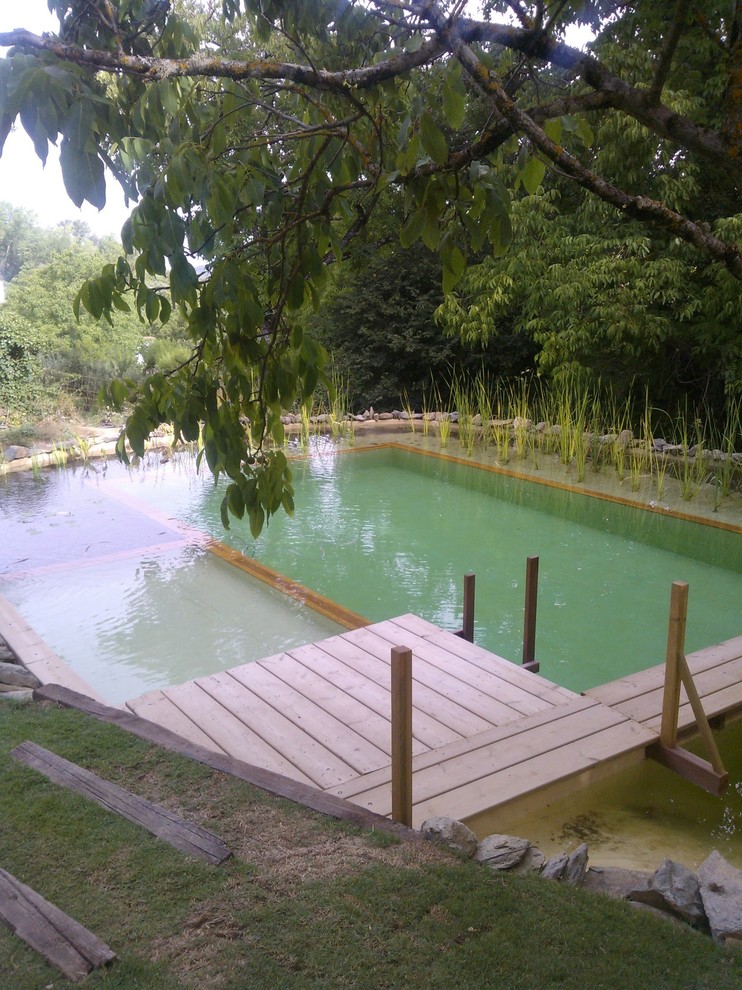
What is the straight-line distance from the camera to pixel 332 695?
3.60 meters

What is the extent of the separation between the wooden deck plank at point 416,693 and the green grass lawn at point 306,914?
3.24 ft

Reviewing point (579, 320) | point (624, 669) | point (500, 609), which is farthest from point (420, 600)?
point (579, 320)

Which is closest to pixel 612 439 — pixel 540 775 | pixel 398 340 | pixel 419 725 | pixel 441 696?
pixel 398 340

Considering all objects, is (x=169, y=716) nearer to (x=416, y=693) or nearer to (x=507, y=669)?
(x=416, y=693)

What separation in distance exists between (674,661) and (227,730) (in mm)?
1714

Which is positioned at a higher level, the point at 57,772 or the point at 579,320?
the point at 579,320

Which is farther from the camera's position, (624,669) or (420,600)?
(420,600)

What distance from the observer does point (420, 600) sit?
536cm

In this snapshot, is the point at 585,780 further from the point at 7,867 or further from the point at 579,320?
the point at 579,320

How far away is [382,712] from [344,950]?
5.35 ft

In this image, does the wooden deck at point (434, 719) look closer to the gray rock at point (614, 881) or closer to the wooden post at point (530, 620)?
the wooden post at point (530, 620)

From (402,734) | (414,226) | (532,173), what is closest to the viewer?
(414,226)

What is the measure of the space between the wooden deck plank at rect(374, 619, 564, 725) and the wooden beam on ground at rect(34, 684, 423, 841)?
1079 millimetres

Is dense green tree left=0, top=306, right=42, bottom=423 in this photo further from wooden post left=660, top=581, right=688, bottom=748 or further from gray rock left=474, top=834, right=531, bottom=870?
gray rock left=474, top=834, right=531, bottom=870
